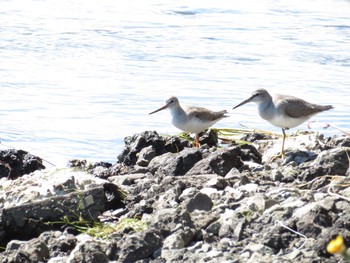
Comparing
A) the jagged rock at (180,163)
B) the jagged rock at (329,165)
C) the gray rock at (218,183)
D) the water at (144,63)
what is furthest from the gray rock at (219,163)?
the water at (144,63)

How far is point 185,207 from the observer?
23.6ft

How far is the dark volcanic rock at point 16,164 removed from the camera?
1002 centimetres

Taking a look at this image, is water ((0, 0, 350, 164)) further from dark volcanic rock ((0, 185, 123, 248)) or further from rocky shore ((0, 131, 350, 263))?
dark volcanic rock ((0, 185, 123, 248))

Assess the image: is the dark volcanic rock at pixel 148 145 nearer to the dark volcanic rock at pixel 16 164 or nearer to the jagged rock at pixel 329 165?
the dark volcanic rock at pixel 16 164

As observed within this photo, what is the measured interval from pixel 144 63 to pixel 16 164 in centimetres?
685

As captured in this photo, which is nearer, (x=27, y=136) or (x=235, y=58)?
(x=27, y=136)

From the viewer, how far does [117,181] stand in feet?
29.3

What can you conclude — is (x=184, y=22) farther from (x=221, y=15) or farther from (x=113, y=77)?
(x=113, y=77)

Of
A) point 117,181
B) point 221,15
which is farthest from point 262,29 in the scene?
point 117,181

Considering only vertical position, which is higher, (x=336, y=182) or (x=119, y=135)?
(x=336, y=182)

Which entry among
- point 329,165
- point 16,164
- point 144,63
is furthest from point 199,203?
point 144,63

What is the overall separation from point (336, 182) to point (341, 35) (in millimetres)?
12190

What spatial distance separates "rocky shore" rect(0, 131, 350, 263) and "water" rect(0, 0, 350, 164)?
2631 millimetres

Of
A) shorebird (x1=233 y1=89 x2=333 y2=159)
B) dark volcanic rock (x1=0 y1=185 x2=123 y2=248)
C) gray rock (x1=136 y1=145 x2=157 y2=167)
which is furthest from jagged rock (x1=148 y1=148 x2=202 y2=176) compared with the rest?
shorebird (x1=233 y1=89 x2=333 y2=159)
